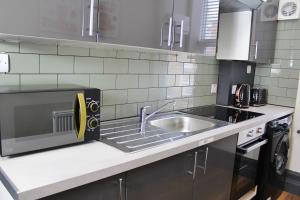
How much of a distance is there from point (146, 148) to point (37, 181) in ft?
1.70

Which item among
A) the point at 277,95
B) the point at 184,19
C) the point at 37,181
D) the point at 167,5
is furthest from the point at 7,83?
the point at 277,95

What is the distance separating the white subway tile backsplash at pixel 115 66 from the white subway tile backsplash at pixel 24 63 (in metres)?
0.45

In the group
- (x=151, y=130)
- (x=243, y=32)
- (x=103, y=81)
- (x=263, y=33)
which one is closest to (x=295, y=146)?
(x=263, y=33)

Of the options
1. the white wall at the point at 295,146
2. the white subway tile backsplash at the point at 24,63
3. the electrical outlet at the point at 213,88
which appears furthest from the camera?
the white wall at the point at 295,146

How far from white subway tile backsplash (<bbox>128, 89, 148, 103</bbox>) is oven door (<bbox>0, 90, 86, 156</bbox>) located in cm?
70

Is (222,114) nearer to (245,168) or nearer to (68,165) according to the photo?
(245,168)

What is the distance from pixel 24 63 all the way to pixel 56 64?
167mm

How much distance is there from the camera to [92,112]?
1.21 metres

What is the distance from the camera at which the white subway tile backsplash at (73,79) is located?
1.42 meters

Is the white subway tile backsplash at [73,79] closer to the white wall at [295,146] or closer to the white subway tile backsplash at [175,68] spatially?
the white subway tile backsplash at [175,68]

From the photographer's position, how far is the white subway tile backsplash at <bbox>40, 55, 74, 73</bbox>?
1.35 metres

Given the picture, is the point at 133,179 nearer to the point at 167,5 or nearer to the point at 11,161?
the point at 11,161

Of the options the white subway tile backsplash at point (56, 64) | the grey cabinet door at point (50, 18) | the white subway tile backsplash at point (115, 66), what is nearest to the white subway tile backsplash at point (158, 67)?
the white subway tile backsplash at point (115, 66)

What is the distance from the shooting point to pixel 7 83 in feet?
4.03
